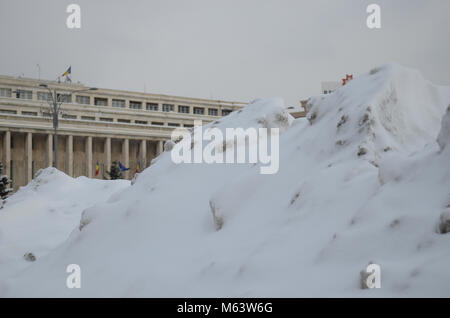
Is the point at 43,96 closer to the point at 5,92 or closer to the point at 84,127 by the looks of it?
the point at 5,92

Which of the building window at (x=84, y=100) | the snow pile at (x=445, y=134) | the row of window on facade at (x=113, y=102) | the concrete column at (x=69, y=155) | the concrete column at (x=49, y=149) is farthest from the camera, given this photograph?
the building window at (x=84, y=100)

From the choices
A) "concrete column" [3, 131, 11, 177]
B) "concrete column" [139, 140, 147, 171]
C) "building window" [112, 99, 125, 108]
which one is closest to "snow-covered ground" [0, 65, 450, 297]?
"concrete column" [3, 131, 11, 177]

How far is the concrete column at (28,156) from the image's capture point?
57.0 metres

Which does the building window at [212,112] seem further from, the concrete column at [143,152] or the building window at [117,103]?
the concrete column at [143,152]

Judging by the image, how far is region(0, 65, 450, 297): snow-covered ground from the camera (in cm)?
473

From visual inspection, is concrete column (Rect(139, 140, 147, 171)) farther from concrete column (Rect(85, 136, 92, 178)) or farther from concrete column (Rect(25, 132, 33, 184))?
concrete column (Rect(25, 132, 33, 184))

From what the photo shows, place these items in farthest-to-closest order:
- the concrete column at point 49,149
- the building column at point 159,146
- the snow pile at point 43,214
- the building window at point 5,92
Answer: the building window at point 5,92 → the building column at point 159,146 → the concrete column at point 49,149 → the snow pile at point 43,214

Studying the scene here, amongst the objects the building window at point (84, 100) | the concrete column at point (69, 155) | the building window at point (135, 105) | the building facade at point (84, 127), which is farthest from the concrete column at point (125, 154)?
the building window at point (135, 105)

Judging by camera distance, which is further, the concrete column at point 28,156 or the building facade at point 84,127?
the building facade at point 84,127

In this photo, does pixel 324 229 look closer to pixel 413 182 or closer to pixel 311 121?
pixel 413 182

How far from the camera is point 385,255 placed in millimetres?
4656

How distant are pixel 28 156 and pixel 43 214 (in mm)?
46694
